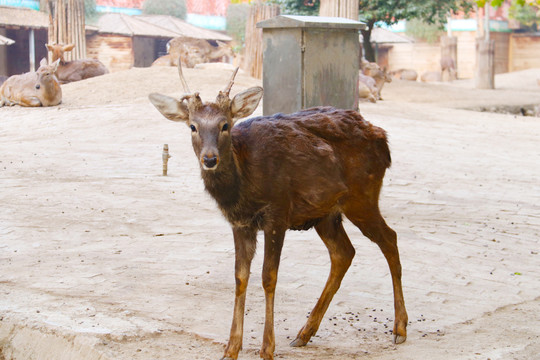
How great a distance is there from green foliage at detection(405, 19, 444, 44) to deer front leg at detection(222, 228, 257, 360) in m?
39.6

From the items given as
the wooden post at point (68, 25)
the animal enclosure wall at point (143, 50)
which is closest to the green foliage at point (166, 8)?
the animal enclosure wall at point (143, 50)

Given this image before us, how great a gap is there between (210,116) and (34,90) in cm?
1425

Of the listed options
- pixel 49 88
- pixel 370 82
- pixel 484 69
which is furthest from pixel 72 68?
pixel 484 69

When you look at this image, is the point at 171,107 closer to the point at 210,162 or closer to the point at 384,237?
the point at 210,162

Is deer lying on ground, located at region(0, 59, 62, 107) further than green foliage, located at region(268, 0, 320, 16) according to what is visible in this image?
No

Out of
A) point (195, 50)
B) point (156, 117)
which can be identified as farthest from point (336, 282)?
point (195, 50)

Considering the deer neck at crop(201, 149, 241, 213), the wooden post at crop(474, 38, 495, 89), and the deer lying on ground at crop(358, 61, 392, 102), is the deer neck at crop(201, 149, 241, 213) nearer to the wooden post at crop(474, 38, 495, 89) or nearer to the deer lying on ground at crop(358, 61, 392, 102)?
the deer lying on ground at crop(358, 61, 392, 102)

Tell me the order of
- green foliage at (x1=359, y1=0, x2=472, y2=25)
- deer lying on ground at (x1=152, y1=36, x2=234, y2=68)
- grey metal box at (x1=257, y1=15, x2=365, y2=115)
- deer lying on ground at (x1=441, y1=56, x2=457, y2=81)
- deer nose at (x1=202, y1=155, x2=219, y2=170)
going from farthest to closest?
deer lying on ground at (x1=441, y1=56, x2=457, y2=81)
deer lying on ground at (x1=152, y1=36, x2=234, y2=68)
green foliage at (x1=359, y1=0, x2=472, y2=25)
grey metal box at (x1=257, y1=15, x2=365, y2=115)
deer nose at (x1=202, y1=155, x2=219, y2=170)

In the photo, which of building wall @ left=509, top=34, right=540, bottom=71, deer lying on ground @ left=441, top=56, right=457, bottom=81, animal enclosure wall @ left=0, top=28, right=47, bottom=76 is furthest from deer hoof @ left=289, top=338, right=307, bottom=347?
building wall @ left=509, top=34, right=540, bottom=71

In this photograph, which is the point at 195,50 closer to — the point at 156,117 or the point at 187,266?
the point at 156,117

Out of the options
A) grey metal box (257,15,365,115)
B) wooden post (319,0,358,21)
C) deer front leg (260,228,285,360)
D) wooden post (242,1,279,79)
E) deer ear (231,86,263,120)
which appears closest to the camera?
deer front leg (260,228,285,360)

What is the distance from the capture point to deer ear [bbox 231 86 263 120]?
4.50 m

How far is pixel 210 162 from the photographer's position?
13.6ft

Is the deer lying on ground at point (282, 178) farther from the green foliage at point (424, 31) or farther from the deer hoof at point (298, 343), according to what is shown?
the green foliage at point (424, 31)
